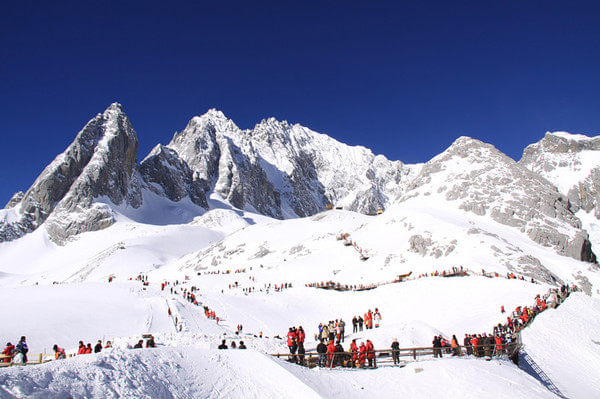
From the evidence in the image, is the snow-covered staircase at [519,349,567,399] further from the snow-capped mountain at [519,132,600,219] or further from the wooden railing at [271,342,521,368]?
the snow-capped mountain at [519,132,600,219]

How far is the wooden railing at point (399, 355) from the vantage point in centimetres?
1519

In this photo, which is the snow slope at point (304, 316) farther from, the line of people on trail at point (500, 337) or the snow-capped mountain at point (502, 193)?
the snow-capped mountain at point (502, 193)

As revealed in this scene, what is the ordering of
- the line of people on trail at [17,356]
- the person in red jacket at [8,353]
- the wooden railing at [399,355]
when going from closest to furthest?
the line of people on trail at [17,356], the person in red jacket at [8,353], the wooden railing at [399,355]

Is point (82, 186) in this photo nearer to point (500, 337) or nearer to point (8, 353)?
point (8, 353)

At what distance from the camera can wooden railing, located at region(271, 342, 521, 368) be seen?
15.2 m

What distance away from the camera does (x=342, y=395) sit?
43.8 ft

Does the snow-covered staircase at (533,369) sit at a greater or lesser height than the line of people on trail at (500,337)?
lesser

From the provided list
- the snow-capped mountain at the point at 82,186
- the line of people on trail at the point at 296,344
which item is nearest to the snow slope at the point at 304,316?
the line of people on trail at the point at 296,344

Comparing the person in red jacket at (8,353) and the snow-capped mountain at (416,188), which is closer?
the person in red jacket at (8,353)

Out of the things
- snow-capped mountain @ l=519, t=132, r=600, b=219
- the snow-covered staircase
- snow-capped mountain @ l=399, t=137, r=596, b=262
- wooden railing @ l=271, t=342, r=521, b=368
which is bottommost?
the snow-covered staircase

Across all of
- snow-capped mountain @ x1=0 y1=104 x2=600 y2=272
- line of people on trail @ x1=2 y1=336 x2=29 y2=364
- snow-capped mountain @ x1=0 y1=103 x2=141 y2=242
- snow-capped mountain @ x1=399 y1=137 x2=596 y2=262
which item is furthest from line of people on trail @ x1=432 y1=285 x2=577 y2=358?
snow-capped mountain @ x1=0 y1=103 x2=141 y2=242

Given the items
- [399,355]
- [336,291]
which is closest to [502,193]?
[336,291]

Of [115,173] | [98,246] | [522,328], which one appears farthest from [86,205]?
[522,328]

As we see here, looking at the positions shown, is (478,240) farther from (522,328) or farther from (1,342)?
(1,342)
